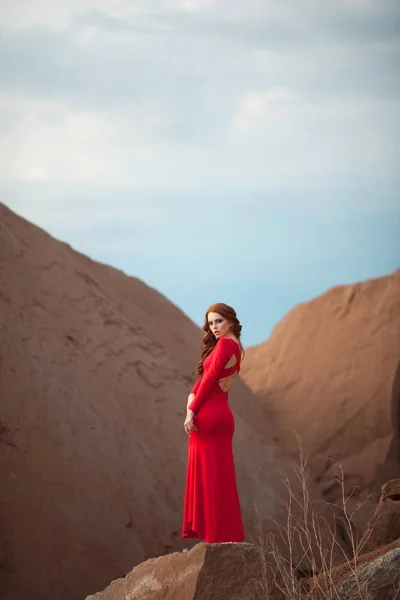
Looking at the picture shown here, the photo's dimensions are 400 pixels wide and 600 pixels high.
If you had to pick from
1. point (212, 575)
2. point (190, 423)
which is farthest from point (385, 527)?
point (212, 575)

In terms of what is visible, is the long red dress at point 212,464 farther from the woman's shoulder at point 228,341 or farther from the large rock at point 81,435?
the large rock at point 81,435

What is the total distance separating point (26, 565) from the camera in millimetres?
6984

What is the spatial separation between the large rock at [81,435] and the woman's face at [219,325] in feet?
8.68

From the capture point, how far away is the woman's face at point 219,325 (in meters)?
5.48

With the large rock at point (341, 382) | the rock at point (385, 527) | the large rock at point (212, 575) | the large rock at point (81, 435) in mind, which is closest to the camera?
the large rock at point (212, 575)

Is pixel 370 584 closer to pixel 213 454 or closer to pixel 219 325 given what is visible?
pixel 213 454

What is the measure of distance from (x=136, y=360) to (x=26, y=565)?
310 cm

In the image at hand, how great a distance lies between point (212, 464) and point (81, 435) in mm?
2920

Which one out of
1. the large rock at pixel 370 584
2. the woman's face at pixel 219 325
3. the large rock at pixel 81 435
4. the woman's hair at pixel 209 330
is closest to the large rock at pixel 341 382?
the large rock at pixel 81 435

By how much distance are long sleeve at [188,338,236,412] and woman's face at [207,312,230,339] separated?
0.07m

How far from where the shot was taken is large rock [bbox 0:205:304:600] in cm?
722

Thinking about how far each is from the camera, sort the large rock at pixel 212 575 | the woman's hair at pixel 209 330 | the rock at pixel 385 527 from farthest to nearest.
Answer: the rock at pixel 385 527 < the woman's hair at pixel 209 330 < the large rock at pixel 212 575

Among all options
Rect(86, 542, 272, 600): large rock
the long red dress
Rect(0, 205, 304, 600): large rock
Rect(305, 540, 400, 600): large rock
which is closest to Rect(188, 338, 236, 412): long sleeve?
the long red dress

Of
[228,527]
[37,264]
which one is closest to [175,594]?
[228,527]
